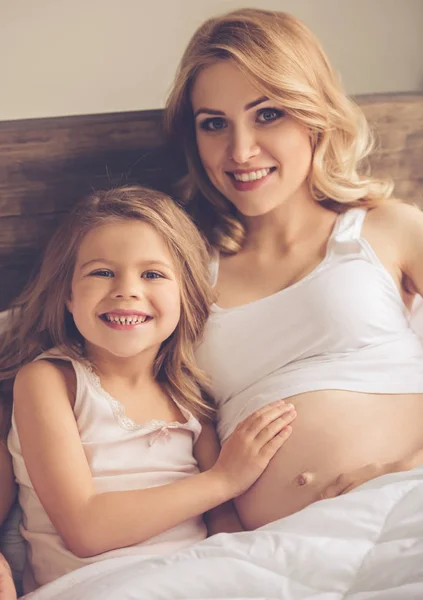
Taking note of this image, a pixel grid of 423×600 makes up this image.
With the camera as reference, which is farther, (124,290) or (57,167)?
(57,167)

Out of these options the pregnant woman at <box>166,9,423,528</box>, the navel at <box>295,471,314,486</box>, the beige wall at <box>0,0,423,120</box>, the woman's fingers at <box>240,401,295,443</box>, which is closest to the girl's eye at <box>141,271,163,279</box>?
the pregnant woman at <box>166,9,423,528</box>

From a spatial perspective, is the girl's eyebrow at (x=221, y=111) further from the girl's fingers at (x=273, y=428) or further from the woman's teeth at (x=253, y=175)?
the girl's fingers at (x=273, y=428)

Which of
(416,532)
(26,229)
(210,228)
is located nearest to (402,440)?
(416,532)

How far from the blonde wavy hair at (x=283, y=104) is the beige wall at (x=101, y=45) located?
0.36 metres

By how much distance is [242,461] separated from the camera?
4.02 feet

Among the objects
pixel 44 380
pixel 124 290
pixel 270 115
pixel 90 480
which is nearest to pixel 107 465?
pixel 90 480

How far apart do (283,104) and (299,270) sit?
279 millimetres

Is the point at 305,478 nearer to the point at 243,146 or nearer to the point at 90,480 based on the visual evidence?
the point at 90,480

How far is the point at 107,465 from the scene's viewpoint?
119 cm

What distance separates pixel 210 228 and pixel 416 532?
0.70 m

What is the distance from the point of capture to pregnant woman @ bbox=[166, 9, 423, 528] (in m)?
1.24

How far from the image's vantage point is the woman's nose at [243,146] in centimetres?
132

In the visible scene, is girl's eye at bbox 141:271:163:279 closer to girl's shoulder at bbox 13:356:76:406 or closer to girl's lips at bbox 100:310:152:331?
girl's lips at bbox 100:310:152:331

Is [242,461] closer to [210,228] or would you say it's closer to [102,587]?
[102,587]
